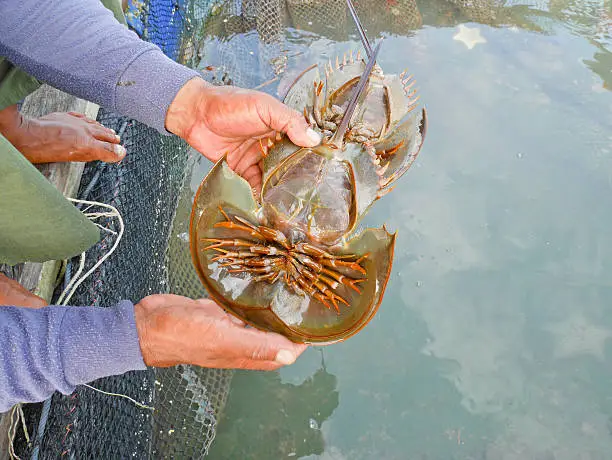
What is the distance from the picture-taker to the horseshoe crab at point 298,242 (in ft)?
5.90

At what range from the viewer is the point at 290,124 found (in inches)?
79.2

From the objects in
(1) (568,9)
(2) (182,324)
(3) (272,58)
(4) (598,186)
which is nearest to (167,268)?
(2) (182,324)

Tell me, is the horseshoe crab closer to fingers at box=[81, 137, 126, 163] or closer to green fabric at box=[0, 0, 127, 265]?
green fabric at box=[0, 0, 127, 265]

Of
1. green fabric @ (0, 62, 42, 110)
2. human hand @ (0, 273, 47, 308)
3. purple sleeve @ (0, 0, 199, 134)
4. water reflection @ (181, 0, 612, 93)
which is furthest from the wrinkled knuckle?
water reflection @ (181, 0, 612, 93)

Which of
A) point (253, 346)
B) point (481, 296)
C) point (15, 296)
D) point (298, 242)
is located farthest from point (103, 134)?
point (481, 296)

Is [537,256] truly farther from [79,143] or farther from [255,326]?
[79,143]

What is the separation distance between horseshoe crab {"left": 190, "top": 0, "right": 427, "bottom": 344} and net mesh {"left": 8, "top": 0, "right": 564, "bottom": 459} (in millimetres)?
758

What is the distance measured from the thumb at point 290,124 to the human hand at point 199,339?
0.83 m

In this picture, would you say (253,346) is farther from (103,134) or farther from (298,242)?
(103,134)

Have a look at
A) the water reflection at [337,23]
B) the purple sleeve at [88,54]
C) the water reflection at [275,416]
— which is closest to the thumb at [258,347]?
the purple sleeve at [88,54]

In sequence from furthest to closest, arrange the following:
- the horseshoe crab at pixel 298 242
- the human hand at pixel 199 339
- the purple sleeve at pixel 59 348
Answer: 1. the horseshoe crab at pixel 298 242
2. the human hand at pixel 199 339
3. the purple sleeve at pixel 59 348

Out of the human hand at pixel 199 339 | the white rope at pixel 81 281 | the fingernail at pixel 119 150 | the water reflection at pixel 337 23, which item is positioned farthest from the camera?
the water reflection at pixel 337 23

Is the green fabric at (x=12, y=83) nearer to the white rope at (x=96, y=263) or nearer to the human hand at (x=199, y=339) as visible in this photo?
the white rope at (x=96, y=263)

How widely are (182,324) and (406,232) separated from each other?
2.12 m
